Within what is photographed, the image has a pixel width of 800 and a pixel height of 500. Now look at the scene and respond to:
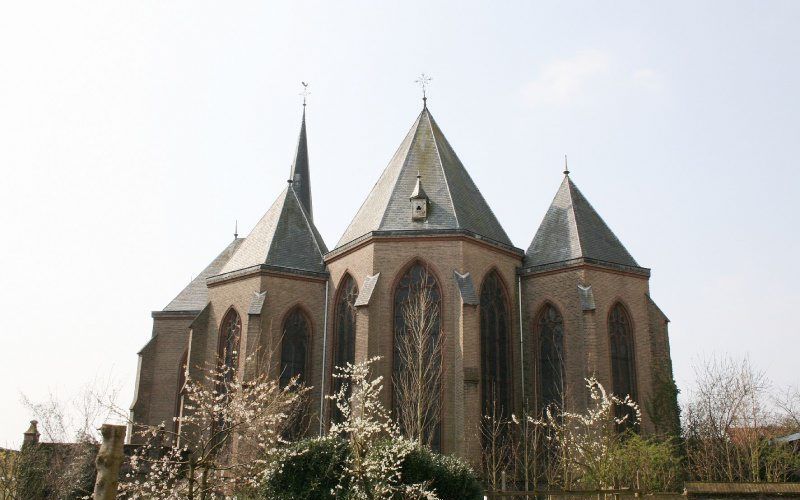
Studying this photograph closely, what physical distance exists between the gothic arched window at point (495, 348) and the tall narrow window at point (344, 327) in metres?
4.67

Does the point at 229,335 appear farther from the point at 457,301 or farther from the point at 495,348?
the point at 495,348

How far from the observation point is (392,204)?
26.8m

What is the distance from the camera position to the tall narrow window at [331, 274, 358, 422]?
26734 millimetres

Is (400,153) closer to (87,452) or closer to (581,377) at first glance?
(581,377)

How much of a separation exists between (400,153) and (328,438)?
47.4 feet

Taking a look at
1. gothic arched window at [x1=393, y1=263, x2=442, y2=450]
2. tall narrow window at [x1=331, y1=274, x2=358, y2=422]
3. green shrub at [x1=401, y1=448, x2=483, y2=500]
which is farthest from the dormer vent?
green shrub at [x1=401, y1=448, x2=483, y2=500]

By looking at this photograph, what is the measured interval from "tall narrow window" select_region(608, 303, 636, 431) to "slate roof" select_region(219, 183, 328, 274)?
11.1m

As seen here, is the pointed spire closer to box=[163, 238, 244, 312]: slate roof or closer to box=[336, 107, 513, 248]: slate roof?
box=[163, 238, 244, 312]: slate roof

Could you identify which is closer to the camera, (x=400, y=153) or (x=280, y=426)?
(x=280, y=426)

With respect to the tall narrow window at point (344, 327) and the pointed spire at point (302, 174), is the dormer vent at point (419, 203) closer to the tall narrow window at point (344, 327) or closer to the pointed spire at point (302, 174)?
the tall narrow window at point (344, 327)

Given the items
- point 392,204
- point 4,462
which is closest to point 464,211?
point 392,204

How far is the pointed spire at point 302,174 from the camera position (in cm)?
4500

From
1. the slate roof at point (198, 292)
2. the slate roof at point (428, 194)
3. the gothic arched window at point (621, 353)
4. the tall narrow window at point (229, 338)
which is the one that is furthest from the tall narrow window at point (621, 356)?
the slate roof at point (198, 292)

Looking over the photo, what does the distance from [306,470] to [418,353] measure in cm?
687
